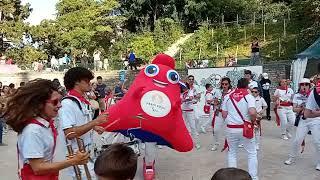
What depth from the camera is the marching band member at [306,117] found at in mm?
7719

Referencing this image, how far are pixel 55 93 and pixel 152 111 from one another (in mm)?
3754

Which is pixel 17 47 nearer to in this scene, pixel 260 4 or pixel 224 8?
pixel 224 8

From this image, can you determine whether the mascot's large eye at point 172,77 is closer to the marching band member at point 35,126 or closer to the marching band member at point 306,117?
the marching band member at point 306,117

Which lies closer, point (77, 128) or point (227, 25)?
point (77, 128)

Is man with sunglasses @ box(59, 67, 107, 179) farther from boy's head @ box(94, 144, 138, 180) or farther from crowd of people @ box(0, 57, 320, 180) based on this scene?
boy's head @ box(94, 144, 138, 180)

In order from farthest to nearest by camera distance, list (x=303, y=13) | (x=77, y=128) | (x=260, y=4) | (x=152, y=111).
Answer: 1. (x=260, y=4)
2. (x=303, y=13)
3. (x=152, y=111)
4. (x=77, y=128)

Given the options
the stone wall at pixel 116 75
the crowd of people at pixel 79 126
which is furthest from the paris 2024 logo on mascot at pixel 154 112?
the stone wall at pixel 116 75

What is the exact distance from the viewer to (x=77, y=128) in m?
4.65

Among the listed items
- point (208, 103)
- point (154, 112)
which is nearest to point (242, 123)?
point (154, 112)

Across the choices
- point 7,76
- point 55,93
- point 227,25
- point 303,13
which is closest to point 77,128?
point 55,93

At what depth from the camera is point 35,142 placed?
3.58 metres

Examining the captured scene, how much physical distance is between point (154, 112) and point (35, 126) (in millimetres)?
3876

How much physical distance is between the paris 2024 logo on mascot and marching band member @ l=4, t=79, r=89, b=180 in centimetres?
366

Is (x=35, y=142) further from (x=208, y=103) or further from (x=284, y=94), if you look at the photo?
(x=208, y=103)
